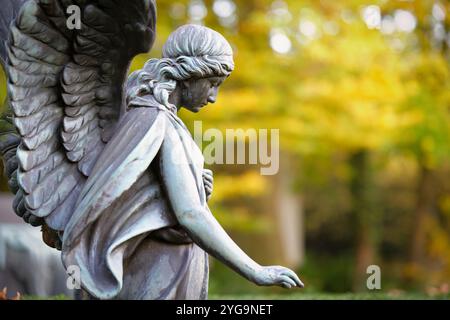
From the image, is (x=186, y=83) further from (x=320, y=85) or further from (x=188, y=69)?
(x=320, y=85)

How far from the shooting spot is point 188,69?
4.39 metres

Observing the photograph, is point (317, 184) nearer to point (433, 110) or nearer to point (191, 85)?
point (433, 110)

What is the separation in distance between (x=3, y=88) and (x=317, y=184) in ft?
29.1

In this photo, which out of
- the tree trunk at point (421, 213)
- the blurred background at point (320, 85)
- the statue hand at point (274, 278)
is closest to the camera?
the statue hand at point (274, 278)

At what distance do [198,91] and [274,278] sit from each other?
1.15 meters

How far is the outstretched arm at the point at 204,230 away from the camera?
4.16 m

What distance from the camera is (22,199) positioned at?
466 cm

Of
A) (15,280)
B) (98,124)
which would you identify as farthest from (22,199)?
(15,280)

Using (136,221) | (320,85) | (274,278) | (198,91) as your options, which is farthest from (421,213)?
(136,221)

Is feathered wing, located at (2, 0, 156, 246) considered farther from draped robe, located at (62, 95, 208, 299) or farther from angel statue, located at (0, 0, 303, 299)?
draped robe, located at (62, 95, 208, 299)

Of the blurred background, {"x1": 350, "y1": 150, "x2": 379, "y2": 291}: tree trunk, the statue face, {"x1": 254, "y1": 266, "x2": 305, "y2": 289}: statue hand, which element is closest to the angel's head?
the statue face

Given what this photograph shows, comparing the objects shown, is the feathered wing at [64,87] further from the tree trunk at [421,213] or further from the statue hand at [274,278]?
the tree trunk at [421,213]

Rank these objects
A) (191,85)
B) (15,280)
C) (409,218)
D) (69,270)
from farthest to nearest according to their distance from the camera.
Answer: (409,218) < (15,280) < (191,85) < (69,270)

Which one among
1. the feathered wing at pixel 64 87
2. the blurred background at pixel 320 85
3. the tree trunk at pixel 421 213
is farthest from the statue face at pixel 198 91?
the tree trunk at pixel 421 213
